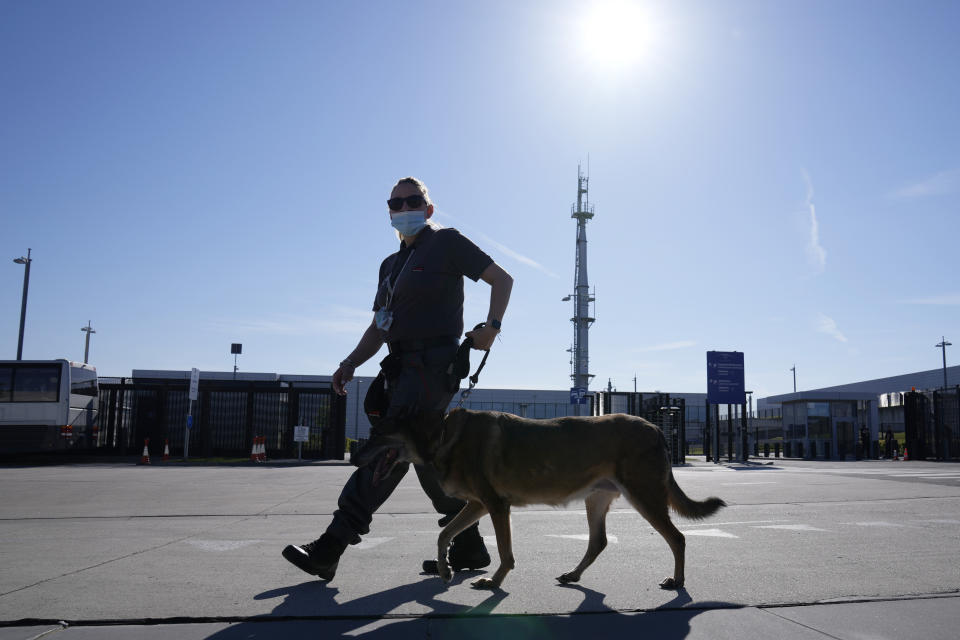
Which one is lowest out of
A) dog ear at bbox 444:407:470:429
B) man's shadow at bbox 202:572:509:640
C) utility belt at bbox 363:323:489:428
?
man's shadow at bbox 202:572:509:640

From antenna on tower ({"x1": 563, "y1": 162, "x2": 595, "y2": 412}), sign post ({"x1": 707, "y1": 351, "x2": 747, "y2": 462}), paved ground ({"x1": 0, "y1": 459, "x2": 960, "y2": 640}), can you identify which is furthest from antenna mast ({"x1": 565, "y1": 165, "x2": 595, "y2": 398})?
paved ground ({"x1": 0, "y1": 459, "x2": 960, "y2": 640})

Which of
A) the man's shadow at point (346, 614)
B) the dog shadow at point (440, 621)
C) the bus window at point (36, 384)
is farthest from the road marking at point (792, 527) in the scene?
the bus window at point (36, 384)

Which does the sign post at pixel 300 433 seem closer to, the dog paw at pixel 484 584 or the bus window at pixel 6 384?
the bus window at pixel 6 384

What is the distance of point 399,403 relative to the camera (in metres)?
3.51

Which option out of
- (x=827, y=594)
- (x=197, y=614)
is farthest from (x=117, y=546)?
(x=827, y=594)

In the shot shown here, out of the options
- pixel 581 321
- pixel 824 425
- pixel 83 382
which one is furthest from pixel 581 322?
pixel 83 382

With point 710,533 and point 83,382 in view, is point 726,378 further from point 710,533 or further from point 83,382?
point 710,533

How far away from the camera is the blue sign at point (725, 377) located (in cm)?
3102

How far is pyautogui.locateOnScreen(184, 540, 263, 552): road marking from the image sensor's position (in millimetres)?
4723

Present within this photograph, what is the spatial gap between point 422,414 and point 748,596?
175cm

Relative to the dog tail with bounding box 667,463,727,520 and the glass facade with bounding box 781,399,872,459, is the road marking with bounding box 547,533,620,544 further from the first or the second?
the glass facade with bounding box 781,399,872,459

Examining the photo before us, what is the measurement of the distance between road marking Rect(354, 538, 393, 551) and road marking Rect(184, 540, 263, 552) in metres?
0.79

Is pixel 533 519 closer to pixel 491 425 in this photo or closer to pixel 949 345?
pixel 491 425

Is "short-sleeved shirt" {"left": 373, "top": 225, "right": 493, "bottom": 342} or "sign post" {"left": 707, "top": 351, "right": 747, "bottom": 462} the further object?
"sign post" {"left": 707, "top": 351, "right": 747, "bottom": 462}
